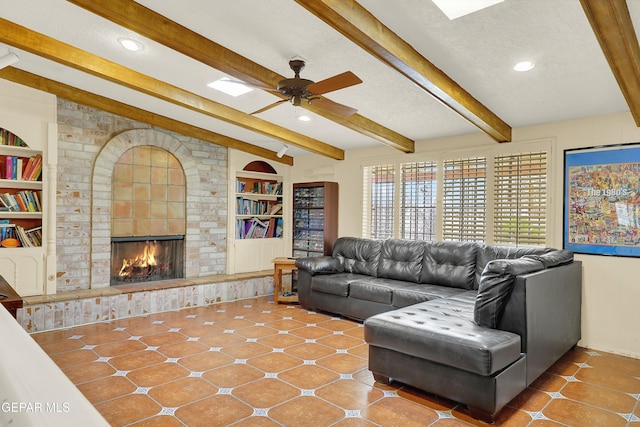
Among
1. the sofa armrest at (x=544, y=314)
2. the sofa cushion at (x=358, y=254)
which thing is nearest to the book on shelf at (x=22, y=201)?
the sofa cushion at (x=358, y=254)

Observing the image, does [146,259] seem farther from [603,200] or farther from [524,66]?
[603,200]

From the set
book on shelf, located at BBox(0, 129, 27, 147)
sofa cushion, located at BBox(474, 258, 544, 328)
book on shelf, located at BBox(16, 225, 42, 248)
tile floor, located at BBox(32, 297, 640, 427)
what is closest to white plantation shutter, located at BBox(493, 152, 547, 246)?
tile floor, located at BBox(32, 297, 640, 427)

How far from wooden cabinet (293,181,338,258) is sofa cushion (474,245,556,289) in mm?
2429

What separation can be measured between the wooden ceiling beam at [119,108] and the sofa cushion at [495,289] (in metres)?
4.46

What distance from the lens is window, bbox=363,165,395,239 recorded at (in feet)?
19.2

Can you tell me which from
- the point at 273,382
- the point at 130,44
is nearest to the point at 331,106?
the point at 130,44

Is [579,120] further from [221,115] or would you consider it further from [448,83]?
[221,115]

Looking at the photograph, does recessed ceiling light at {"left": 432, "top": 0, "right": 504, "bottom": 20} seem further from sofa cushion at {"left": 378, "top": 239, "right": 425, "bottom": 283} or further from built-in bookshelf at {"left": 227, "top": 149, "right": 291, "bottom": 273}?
built-in bookshelf at {"left": 227, "top": 149, "right": 291, "bottom": 273}

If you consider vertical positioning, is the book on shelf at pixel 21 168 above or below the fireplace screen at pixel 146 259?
above

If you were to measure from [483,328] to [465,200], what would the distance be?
7.83ft

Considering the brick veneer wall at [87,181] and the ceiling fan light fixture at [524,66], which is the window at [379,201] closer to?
the ceiling fan light fixture at [524,66]

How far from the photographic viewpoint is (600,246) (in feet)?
13.2

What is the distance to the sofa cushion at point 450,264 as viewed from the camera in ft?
15.1

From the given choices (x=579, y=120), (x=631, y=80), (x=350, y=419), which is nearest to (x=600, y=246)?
(x=579, y=120)
